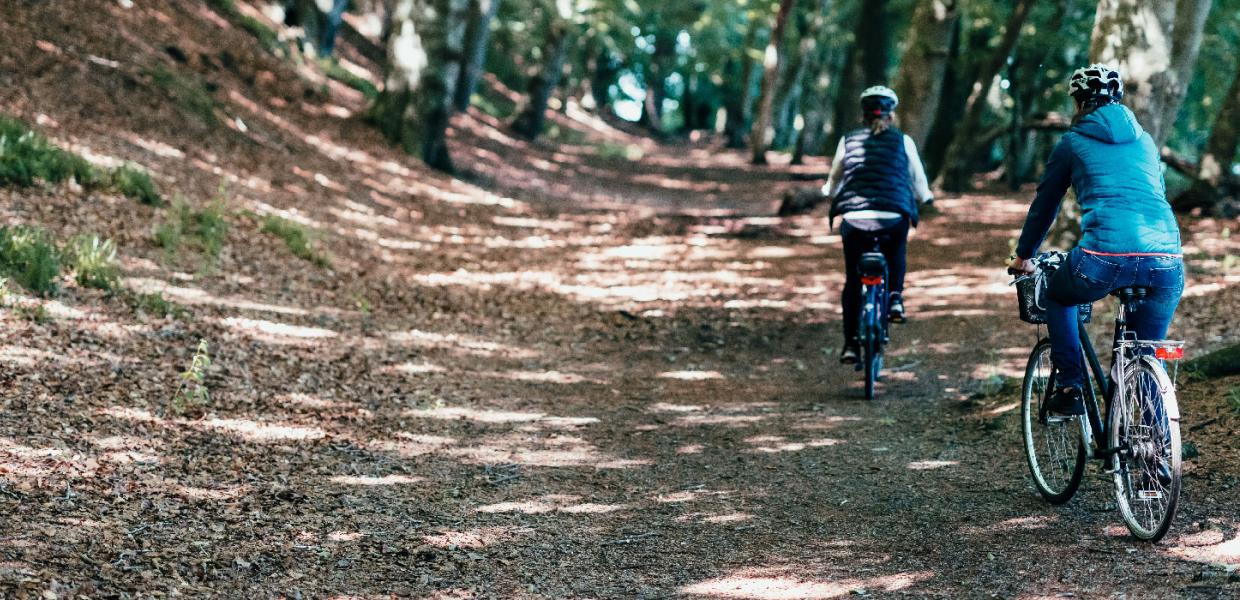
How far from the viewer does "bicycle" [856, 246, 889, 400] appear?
825 cm

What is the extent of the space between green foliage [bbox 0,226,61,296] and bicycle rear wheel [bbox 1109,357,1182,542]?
654 centimetres

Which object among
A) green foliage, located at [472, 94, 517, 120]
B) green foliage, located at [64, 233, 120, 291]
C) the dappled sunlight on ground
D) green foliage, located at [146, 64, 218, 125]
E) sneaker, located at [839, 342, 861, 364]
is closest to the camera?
the dappled sunlight on ground

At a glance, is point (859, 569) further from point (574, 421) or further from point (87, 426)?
point (87, 426)

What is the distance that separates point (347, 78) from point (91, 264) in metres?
16.6

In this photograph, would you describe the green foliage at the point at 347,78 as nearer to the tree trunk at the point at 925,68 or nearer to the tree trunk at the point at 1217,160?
the tree trunk at the point at 925,68

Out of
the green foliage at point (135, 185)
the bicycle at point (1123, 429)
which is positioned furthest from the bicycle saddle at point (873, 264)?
the green foliage at point (135, 185)

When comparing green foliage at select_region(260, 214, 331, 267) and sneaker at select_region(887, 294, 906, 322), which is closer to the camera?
sneaker at select_region(887, 294, 906, 322)

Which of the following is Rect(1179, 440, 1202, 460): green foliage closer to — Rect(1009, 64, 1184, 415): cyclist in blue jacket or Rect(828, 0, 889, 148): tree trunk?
Rect(1009, 64, 1184, 415): cyclist in blue jacket

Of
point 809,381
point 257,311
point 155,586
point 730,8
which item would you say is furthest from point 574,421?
point 730,8

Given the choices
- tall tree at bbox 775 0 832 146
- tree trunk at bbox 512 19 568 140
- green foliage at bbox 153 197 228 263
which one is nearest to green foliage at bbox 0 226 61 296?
green foliage at bbox 153 197 228 263

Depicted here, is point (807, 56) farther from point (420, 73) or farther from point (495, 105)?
point (420, 73)

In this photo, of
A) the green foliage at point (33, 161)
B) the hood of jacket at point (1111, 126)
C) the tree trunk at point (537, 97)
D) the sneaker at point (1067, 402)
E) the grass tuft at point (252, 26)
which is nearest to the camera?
the hood of jacket at point (1111, 126)

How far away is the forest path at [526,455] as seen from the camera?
4.69 metres

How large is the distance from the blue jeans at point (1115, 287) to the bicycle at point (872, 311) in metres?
2.91
